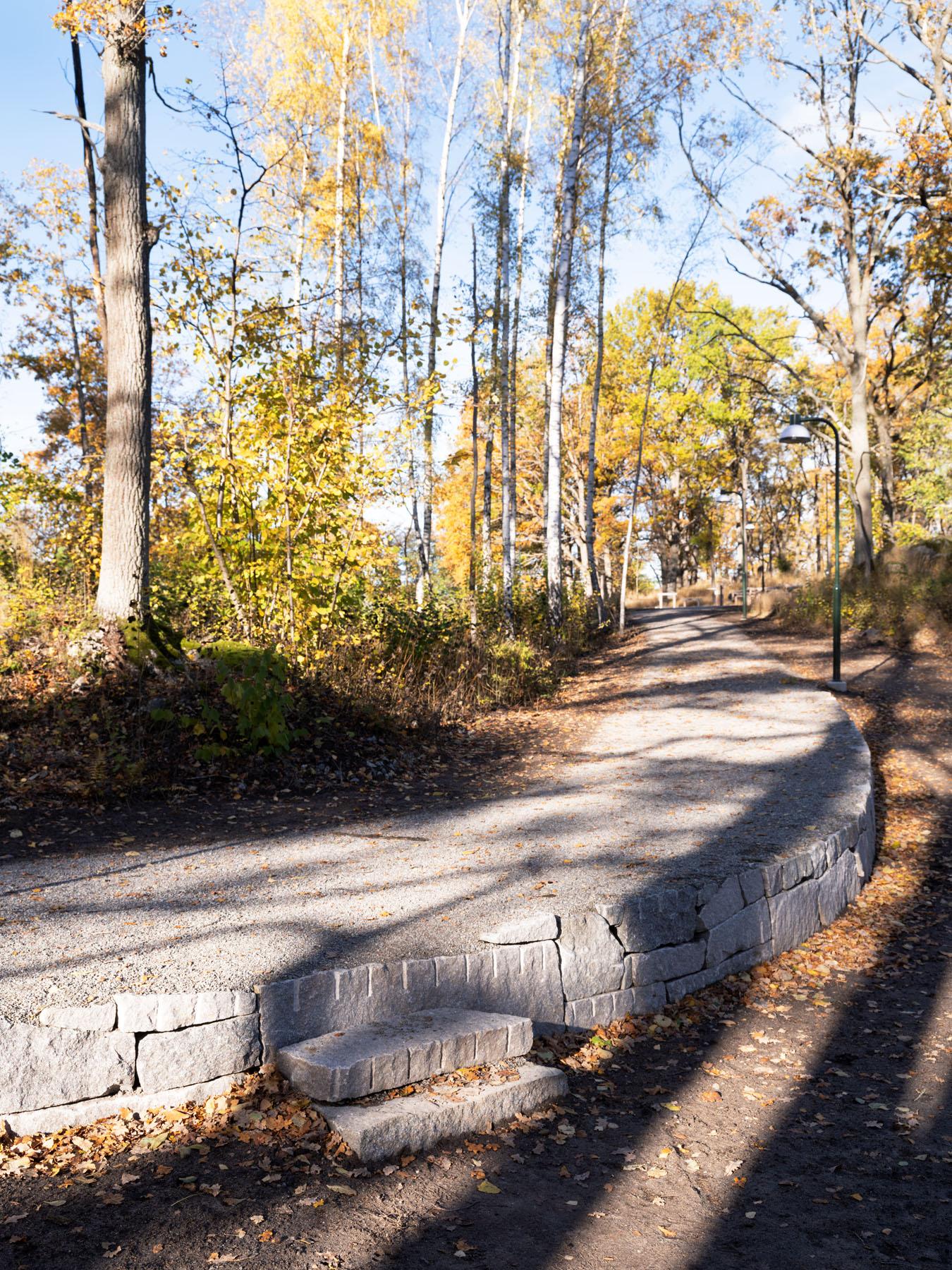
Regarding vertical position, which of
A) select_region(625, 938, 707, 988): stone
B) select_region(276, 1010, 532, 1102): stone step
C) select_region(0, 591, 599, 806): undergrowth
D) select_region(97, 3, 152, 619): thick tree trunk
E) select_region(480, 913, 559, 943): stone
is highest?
select_region(97, 3, 152, 619): thick tree trunk

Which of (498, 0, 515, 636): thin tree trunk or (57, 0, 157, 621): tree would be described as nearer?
(57, 0, 157, 621): tree

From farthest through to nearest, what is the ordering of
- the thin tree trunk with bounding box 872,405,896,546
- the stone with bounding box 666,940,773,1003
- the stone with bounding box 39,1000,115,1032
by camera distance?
the thin tree trunk with bounding box 872,405,896,546 → the stone with bounding box 666,940,773,1003 → the stone with bounding box 39,1000,115,1032

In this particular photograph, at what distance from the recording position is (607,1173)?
339 centimetres

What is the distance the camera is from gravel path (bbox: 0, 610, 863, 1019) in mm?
3984

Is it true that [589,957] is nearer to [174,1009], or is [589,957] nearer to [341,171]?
[174,1009]

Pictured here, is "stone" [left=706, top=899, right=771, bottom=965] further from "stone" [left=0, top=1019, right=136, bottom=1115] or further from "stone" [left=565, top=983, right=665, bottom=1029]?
"stone" [left=0, top=1019, right=136, bottom=1115]

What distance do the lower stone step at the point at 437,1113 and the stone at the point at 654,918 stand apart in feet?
3.06

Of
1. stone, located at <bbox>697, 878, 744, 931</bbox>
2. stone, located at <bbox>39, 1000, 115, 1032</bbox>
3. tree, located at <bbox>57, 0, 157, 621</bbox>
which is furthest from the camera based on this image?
tree, located at <bbox>57, 0, 157, 621</bbox>

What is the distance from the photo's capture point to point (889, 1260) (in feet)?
9.47

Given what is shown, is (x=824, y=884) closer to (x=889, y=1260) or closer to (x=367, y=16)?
(x=889, y=1260)

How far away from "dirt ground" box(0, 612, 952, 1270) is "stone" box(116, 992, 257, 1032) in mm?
309

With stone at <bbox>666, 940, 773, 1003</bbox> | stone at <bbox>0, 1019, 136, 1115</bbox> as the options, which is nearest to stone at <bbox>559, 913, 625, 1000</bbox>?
stone at <bbox>666, 940, 773, 1003</bbox>

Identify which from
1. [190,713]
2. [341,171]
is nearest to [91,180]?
[341,171]

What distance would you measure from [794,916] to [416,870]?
2.35 metres
